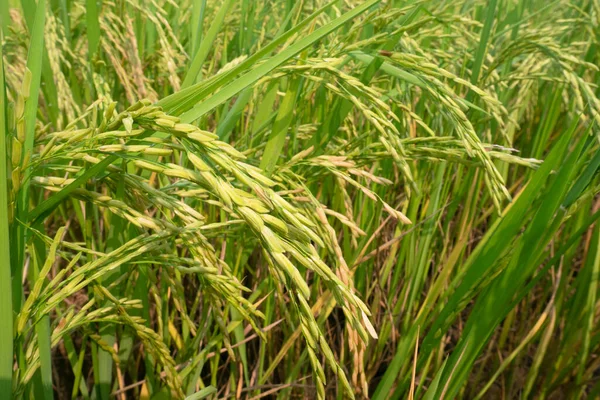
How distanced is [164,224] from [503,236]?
44 cm

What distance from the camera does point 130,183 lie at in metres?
0.67

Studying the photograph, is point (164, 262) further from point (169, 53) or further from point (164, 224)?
point (169, 53)

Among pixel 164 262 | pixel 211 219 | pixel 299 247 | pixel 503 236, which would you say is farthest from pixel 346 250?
pixel 299 247

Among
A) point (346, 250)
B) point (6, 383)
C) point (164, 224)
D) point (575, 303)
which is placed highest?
point (164, 224)

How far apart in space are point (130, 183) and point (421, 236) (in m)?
0.73

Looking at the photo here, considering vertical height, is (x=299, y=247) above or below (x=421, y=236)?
above

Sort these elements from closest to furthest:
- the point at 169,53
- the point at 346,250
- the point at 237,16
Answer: the point at 169,53
the point at 346,250
the point at 237,16

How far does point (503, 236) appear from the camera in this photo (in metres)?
0.83

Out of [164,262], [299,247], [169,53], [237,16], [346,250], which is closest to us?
[299,247]

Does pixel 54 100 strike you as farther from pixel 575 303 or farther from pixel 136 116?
pixel 575 303

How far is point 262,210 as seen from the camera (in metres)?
0.53

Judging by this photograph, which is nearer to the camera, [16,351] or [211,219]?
[16,351]

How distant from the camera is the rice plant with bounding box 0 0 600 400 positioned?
628 millimetres

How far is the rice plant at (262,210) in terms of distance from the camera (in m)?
0.63
